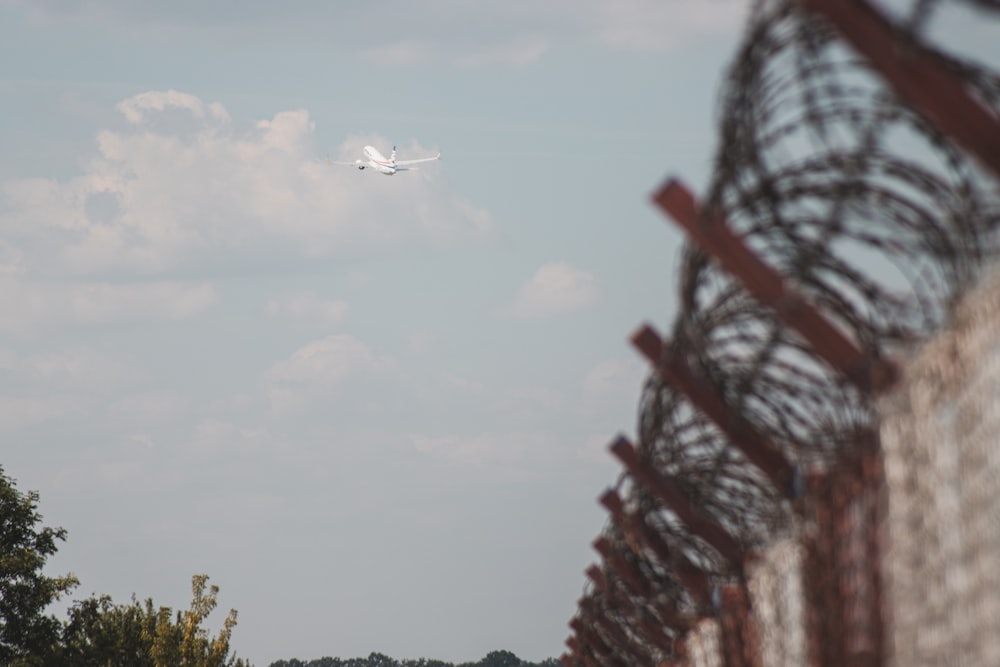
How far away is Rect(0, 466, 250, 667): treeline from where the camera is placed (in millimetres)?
30953

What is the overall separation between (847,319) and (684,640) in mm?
6154

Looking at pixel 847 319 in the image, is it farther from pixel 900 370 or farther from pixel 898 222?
pixel 898 222

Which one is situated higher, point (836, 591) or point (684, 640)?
point (684, 640)

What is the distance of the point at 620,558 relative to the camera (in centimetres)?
1029

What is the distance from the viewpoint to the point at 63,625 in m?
33.2

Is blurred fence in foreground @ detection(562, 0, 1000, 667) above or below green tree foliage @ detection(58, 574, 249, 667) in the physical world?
below

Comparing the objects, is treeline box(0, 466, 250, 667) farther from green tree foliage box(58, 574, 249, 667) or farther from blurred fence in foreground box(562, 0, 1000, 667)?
blurred fence in foreground box(562, 0, 1000, 667)

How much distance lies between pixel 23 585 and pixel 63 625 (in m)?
2.45

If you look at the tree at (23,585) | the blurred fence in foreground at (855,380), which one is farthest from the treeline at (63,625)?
the blurred fence in foreground at (855,380)

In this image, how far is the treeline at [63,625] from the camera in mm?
30953

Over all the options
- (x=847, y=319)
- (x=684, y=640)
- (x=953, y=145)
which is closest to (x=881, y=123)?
(x=953, y=145)

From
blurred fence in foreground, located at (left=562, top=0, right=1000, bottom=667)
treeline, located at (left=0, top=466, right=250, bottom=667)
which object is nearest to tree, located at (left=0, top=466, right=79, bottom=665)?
treeline, located at (left=0, top=466, right=250, bottom=667)

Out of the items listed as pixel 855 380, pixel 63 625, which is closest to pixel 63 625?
pixel 63 625

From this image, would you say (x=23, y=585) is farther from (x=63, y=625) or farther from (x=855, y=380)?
(x=855, y=380)
